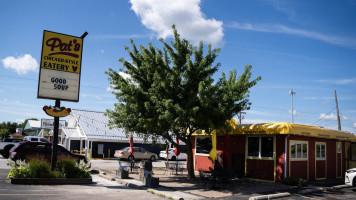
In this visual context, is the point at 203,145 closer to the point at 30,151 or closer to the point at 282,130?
the point at 282,130

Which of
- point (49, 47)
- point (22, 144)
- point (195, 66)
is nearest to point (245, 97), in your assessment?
point (195, 66)

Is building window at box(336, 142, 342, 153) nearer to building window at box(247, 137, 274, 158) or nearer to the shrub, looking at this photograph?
building window at box(247, 137, 274, 158)

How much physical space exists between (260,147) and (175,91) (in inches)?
240

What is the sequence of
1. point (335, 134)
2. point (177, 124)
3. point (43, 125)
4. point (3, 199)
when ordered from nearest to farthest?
point (3, 199), point (177, 124), point (335, 134), point (43, 125)

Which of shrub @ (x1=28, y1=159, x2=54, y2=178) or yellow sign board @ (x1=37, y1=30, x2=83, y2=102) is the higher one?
yellow sign board @ (x1=37, y1=30, x2=83, y2=102)

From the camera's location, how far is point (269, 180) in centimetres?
1655

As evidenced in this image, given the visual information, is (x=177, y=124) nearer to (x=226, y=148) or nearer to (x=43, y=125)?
(x=226, y=148)

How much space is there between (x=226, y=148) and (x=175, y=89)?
4.74m

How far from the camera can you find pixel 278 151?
53.7 ft

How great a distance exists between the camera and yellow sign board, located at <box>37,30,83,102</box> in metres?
13.7

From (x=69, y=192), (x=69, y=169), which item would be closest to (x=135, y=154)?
(x=69, y=169)

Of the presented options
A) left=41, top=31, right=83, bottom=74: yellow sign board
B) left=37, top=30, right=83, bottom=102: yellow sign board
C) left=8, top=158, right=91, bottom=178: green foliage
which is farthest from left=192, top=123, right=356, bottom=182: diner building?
left=41, top=31, right=83, bottom=74: yellow sign board

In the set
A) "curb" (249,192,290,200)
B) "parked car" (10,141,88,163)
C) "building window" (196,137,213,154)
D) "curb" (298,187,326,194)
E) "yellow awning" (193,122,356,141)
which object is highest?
→ "yellow awning" (193,122,356,141)

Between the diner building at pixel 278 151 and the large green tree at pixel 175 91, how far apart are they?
2863 mm
